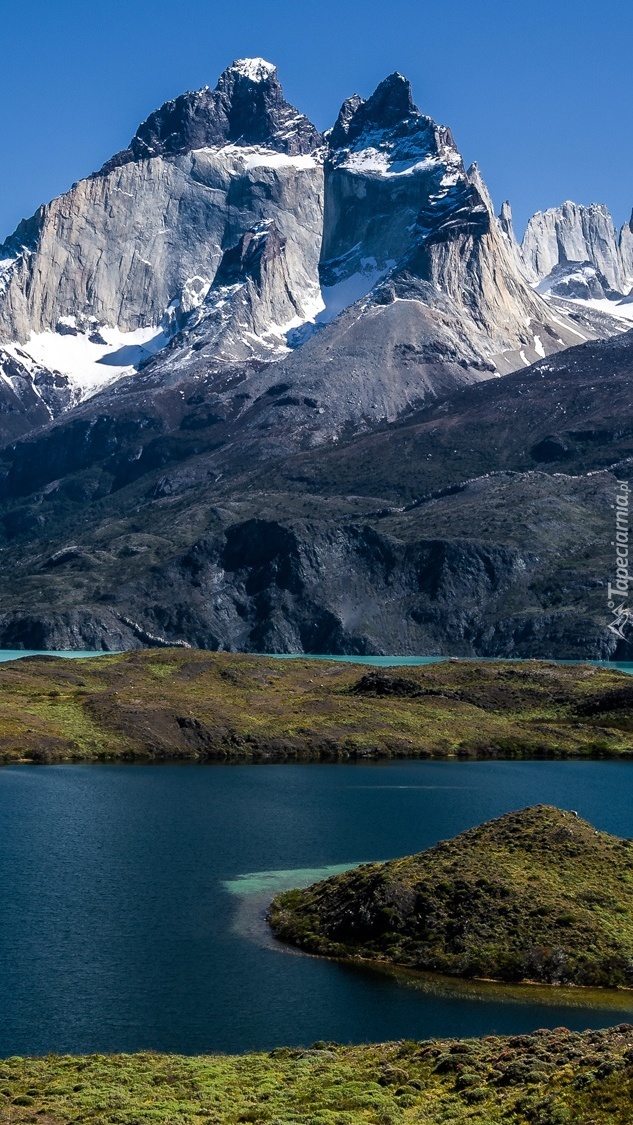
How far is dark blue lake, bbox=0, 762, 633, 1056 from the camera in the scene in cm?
6159

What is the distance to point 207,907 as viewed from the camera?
81.9 metres

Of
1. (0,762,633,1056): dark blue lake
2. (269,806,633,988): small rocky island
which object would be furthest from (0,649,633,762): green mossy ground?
(269,806,633,988): small rocky island

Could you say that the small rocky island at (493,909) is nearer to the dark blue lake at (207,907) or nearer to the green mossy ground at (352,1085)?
the dark blue lake at (207,907)

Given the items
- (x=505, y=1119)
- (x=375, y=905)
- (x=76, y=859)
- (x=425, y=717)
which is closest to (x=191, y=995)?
(x=375, y=905)

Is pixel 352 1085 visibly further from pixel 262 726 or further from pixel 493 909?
pixel 262 726

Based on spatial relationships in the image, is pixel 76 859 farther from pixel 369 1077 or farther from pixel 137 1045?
pixel 369 1077

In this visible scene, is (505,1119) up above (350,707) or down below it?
below

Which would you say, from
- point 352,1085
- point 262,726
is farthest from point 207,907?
point 262,726

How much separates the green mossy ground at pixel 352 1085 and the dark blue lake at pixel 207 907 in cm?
455

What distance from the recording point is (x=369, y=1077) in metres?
52.1

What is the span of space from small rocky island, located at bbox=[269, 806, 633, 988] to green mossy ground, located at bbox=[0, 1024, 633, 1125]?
47.5ft

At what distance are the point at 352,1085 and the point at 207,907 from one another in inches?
1251

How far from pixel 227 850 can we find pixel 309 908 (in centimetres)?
2128

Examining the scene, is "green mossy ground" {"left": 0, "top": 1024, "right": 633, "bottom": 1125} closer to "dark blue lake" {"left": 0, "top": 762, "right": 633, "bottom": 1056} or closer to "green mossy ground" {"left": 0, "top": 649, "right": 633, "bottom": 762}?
"dark blue lake" {"left": 0, "top": 762, "right": 633, "bottom": 1056}
